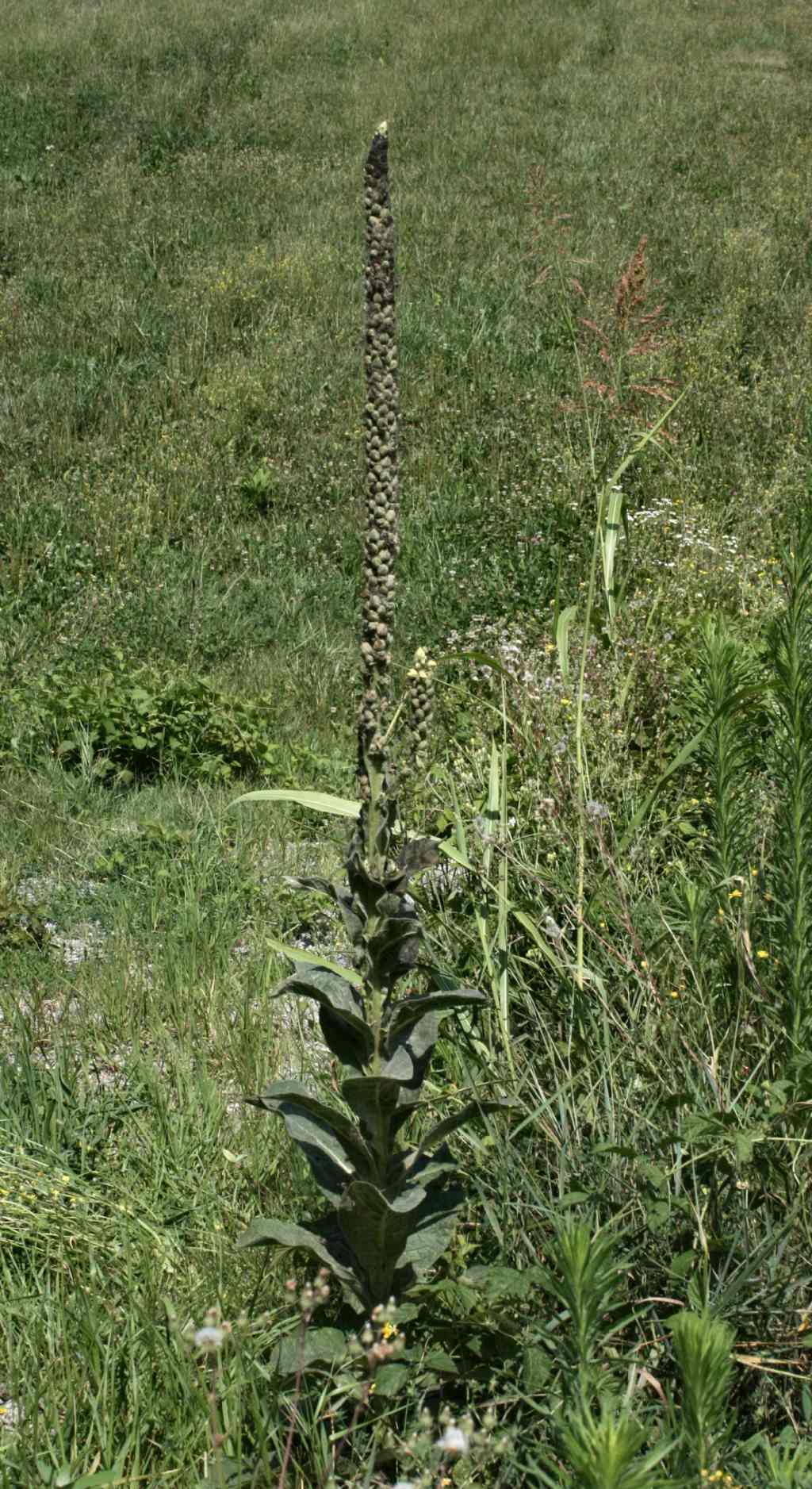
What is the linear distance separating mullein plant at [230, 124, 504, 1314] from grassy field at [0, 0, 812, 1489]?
0.15 metres

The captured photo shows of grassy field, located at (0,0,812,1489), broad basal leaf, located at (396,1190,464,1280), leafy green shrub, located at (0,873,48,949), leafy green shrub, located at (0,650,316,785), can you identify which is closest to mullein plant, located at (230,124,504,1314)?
broad basal leaf, located at (396,1190,464,1280)

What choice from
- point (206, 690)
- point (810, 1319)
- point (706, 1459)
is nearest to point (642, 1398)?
point (810, 1319)

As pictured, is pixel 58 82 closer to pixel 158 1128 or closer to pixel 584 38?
pixel 584 38

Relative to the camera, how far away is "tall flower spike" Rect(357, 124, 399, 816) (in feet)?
Answer: 5.37

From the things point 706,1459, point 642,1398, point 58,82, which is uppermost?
point 58,82

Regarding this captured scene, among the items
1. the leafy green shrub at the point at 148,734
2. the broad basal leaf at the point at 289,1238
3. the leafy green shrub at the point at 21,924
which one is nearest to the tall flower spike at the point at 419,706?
the broad basal leaf at the point at 289,1238

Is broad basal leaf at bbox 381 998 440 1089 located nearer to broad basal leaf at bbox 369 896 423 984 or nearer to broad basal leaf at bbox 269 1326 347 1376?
broad basal leaf at bbox 369 896 423 984

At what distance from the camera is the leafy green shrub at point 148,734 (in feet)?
16.9

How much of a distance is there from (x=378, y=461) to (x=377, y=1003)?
80 cm

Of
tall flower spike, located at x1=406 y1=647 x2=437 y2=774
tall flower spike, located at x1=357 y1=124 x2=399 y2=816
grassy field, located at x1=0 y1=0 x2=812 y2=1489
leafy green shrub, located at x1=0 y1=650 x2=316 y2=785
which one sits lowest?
leafy green shrub, located at x1=0 y1=650 x2=316 y2=785

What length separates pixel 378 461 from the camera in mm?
1657

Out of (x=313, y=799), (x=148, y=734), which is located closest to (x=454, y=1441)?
(x=313, y=799)

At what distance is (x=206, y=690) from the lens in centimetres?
542

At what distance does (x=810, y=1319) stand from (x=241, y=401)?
762 cm
